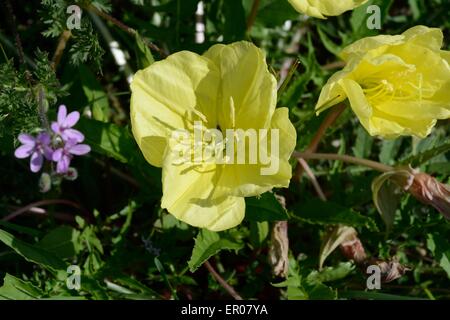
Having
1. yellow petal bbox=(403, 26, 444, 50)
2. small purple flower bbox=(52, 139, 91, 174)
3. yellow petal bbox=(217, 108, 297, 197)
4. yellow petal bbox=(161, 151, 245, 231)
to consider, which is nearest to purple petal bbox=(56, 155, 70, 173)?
small purple flower bbox=(52, 139, 91, 174)

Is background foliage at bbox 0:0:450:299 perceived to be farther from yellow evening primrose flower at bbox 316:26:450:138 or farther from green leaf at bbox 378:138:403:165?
yellow evening primrose flower at bbox 316:26:450:138

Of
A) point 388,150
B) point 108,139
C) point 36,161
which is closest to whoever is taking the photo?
point 36,161

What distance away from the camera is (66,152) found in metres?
1.48

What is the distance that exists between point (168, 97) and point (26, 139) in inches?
12.9

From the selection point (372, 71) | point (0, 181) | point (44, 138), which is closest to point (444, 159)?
point (372, 71)

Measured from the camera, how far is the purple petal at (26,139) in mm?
1406

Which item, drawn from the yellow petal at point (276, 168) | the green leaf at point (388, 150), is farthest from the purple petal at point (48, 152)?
the green leaf at point (388, 150)

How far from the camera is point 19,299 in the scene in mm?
1485

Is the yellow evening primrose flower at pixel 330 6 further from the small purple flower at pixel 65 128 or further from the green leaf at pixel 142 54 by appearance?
the small purple flower at pixel 65 128

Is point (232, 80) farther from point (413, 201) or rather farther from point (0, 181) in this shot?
point (0, 181)

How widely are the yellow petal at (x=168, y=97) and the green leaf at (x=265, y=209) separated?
228 mm

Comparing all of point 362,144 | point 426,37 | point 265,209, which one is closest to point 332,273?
point 265,209

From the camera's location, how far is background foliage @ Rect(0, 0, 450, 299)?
149 cm

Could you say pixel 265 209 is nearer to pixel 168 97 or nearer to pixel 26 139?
pixel 168 97
